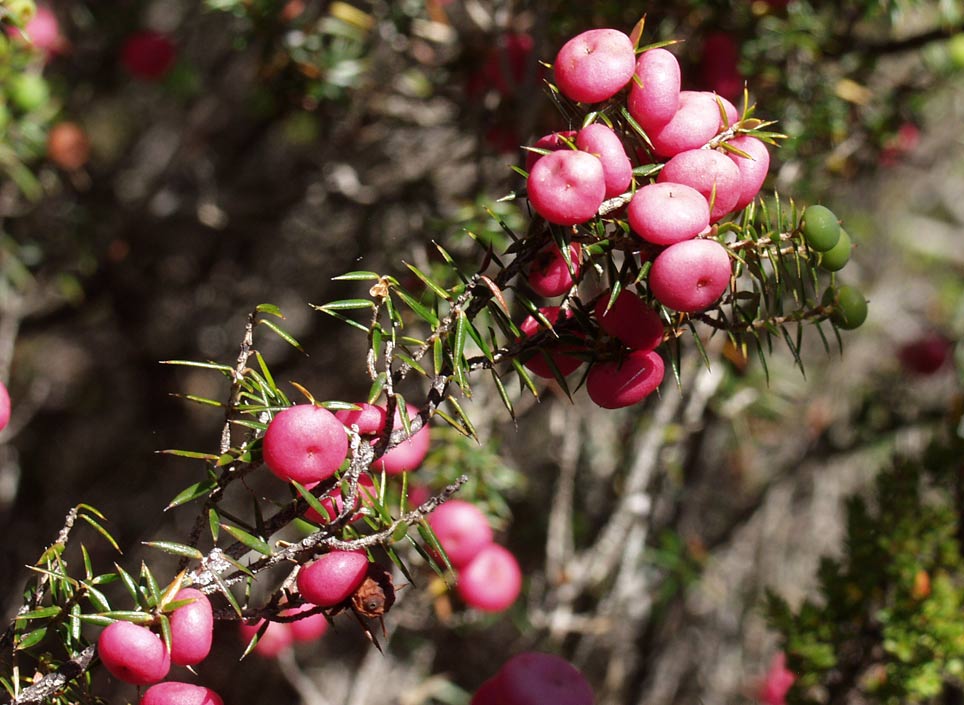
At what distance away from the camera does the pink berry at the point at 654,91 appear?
0.84 meters

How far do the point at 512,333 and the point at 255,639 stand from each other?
383 mm

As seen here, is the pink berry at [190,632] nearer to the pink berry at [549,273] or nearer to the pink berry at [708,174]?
the pink berry at [549,273]

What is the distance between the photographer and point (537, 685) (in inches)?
41.1

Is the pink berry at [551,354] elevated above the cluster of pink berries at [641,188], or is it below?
below

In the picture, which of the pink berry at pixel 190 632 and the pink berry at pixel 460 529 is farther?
the pink berry at pixel 460 529

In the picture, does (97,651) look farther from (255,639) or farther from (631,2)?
(631,2)

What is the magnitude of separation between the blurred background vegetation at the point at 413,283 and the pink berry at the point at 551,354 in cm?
64

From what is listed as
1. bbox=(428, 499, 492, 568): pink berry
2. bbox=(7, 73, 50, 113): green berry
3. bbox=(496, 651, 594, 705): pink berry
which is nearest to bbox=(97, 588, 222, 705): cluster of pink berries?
bbox=(496, 651, 594, 705): pink berry

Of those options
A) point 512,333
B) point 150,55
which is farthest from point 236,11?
point 512,333

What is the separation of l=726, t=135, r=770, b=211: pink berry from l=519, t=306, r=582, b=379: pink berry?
0.70 feet

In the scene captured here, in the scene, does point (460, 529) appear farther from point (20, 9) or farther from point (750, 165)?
point (20, 9)

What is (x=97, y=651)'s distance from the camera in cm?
85

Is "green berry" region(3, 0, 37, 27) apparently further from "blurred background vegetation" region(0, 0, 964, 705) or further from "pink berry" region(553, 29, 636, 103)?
"pink berry" region(553, 29, 636, 103)

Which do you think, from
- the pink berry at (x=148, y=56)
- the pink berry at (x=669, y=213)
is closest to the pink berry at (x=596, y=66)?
the pink berry at (x=669, y=213)
